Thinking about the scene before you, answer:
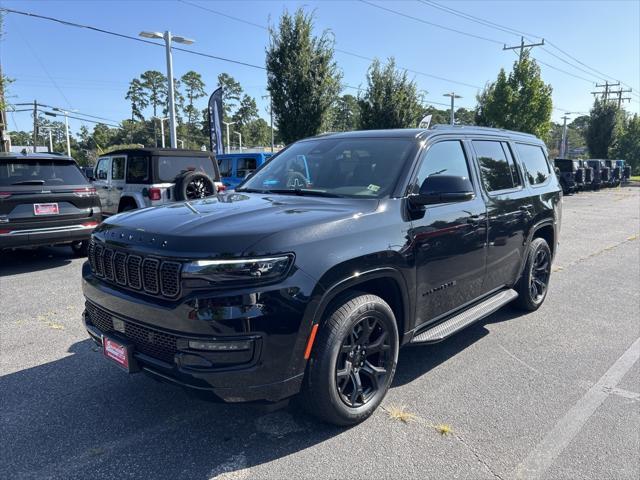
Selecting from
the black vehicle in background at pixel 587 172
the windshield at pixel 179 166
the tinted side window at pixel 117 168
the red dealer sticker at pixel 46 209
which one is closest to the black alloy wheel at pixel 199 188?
the windshield at pixel 179 166

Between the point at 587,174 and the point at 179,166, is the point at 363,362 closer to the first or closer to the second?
the point at 179,166

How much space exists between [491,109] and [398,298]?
2759 centimetres

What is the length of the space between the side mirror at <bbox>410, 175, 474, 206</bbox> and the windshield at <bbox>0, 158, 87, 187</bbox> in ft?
20.2

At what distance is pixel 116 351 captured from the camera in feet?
9.07

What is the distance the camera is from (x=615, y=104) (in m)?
43.2

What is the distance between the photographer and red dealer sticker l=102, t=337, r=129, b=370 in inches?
105

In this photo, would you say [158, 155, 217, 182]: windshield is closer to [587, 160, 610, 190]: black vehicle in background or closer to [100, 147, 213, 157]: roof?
[100, 147, 213, 157]: roof

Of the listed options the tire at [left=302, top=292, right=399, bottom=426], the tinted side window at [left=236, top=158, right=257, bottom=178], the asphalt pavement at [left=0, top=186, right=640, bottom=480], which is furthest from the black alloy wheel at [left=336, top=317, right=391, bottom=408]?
the tinted side window at [left=236, top=158, right=257, bottom=178]

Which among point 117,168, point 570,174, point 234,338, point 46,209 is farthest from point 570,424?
point 570,174

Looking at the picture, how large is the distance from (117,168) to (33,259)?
2.66 meters

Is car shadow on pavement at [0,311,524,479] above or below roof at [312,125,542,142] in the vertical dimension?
below

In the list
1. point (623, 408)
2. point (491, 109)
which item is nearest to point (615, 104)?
point (491, 109)

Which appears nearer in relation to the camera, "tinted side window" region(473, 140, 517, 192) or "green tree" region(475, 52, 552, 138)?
"tinted side window" region(473, 140, 517, 192)

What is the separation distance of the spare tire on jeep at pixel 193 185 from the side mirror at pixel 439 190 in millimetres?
6432
